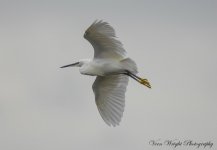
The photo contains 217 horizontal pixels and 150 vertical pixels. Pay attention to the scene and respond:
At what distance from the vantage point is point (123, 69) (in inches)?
703

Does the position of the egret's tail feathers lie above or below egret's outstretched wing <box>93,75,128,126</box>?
above

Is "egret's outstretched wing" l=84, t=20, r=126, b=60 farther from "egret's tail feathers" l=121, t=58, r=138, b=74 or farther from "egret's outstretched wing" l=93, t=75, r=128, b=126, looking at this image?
"egret's outstretched wing" l=93, t=75, r=128, b=126

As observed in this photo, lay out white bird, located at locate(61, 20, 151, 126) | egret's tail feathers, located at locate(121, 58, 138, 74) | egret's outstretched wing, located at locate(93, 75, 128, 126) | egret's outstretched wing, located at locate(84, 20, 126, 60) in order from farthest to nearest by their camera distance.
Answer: egret's outstretched wing, located at locate(93, 75, 128, 126) → egret's tail feathers, located at locate(121, 58, 138, 74) → white bird, located at locate(61, 20, 151, 126) → egret's outstretched wing, located at locate(84, 20, 126, 60)

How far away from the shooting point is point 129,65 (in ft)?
58.1

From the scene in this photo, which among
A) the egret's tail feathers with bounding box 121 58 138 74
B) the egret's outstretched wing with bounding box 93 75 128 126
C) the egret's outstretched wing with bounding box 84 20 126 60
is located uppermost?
the egret's outstretched wing with bounding box 84 20 126 60

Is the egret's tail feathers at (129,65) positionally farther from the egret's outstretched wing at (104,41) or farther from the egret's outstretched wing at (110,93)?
the egret's outstretched wing at (110,93)

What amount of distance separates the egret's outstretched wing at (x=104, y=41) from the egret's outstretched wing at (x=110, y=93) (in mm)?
947

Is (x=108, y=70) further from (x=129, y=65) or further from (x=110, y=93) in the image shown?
(x=110, y=93)

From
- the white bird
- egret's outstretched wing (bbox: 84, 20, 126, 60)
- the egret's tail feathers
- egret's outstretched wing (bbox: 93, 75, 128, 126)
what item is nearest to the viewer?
egret's outstretched wing (bbox: 84, 20, 126, 60)

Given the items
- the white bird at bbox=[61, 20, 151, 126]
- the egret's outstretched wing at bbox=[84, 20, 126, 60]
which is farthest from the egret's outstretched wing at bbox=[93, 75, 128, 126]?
the egret's outstretched wing at bbox=[84, 20, 126, 60]

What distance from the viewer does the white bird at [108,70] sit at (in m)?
17.4

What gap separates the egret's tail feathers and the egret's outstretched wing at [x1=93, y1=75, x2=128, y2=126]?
1.12m

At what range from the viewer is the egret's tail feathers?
17.7 m

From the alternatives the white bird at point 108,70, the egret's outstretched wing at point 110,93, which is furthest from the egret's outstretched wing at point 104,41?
the egret's outstretched wing at point 110,93
